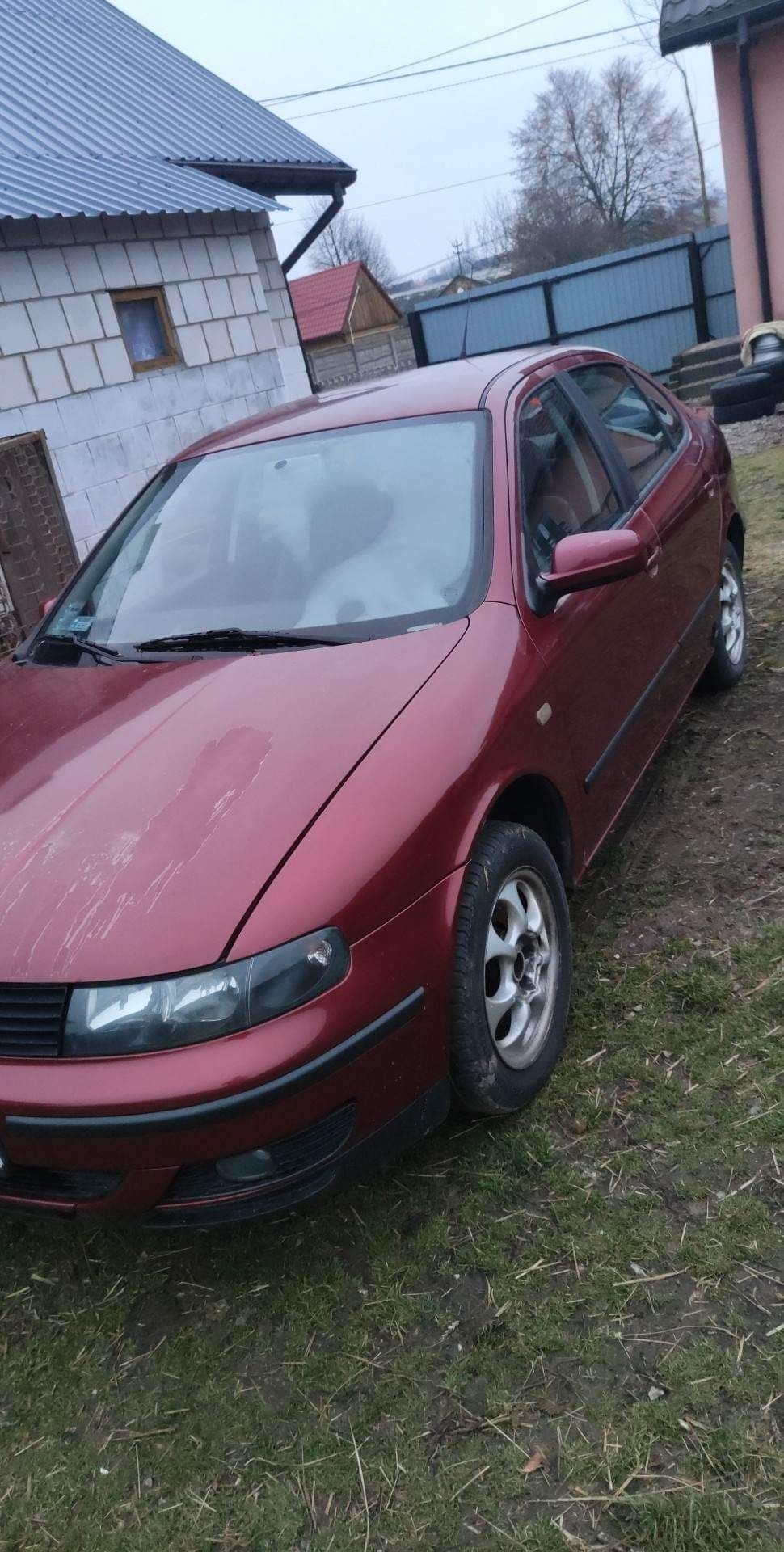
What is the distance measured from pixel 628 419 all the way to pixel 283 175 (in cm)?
1030

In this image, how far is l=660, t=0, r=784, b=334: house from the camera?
10.5 metres

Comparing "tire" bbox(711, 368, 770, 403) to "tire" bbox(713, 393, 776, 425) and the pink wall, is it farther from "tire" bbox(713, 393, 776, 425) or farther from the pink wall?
the pink wall

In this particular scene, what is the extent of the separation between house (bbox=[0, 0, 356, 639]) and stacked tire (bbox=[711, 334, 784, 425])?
14.9 ft

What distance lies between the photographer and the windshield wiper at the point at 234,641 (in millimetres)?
2854

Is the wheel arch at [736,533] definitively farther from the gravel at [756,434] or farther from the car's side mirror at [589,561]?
the gravel at [756,434]

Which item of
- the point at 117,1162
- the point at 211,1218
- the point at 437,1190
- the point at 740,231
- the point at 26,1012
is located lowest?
the point at 437,1190

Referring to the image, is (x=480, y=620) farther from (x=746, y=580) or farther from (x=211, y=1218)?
(x=746, y=580)

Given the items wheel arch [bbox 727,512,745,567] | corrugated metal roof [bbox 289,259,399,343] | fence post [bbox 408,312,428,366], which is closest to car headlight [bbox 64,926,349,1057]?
wheel arch [bbox 727,512,745,567]

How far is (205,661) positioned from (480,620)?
713mm

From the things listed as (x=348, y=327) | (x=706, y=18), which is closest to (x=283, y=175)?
(x=706, y=18)

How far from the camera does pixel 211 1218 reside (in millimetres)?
2111

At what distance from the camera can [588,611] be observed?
10.5 feet

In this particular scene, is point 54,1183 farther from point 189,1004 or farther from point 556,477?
point 556,477

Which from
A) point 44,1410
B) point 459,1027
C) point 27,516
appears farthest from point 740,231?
point 44,1410
